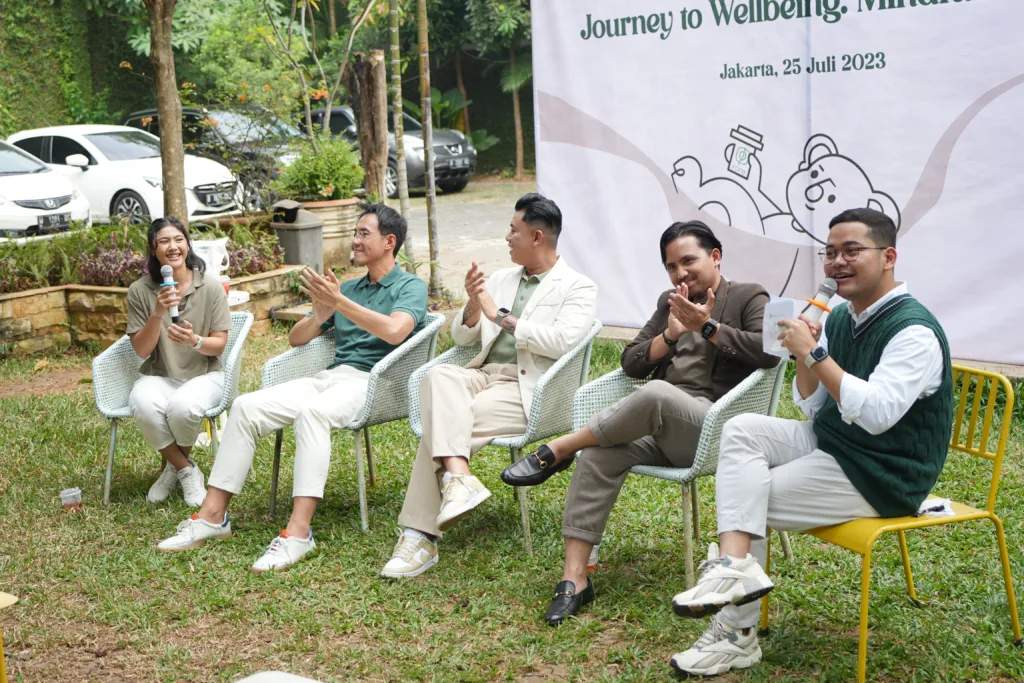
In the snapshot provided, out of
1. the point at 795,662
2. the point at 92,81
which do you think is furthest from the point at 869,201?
the point at 92,81

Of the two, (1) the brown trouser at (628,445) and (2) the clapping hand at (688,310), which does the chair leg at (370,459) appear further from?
(2) the clapping hand at (688,310)

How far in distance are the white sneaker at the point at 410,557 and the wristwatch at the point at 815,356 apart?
1.74m

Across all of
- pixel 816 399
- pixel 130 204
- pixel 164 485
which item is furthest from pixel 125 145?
pixel 816 399

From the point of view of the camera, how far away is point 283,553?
4.17m

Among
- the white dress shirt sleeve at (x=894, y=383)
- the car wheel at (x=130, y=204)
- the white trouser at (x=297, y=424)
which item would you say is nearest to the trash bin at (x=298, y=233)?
the car wheel at (x=130, y=204)

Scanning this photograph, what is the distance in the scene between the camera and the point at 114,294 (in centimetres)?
780

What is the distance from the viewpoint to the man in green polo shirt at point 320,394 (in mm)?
4289

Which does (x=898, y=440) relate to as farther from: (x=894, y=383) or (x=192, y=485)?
(x=192, y=485)

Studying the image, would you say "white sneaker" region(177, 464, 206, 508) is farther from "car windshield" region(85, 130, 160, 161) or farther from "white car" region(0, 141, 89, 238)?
"car windshield" region(85, 130, 160, 161)

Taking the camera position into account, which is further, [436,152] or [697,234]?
[436,152]

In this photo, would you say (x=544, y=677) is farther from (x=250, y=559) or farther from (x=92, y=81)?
(x=92, y=81)

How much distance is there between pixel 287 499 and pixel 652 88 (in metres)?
2.96

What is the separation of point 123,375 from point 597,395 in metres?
2.36

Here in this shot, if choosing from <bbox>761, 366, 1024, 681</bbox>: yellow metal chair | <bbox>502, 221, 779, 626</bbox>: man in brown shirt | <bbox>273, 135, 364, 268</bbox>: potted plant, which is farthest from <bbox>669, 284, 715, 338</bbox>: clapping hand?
<bbox>273, 135, 364, 268</bbox>: potted plant
